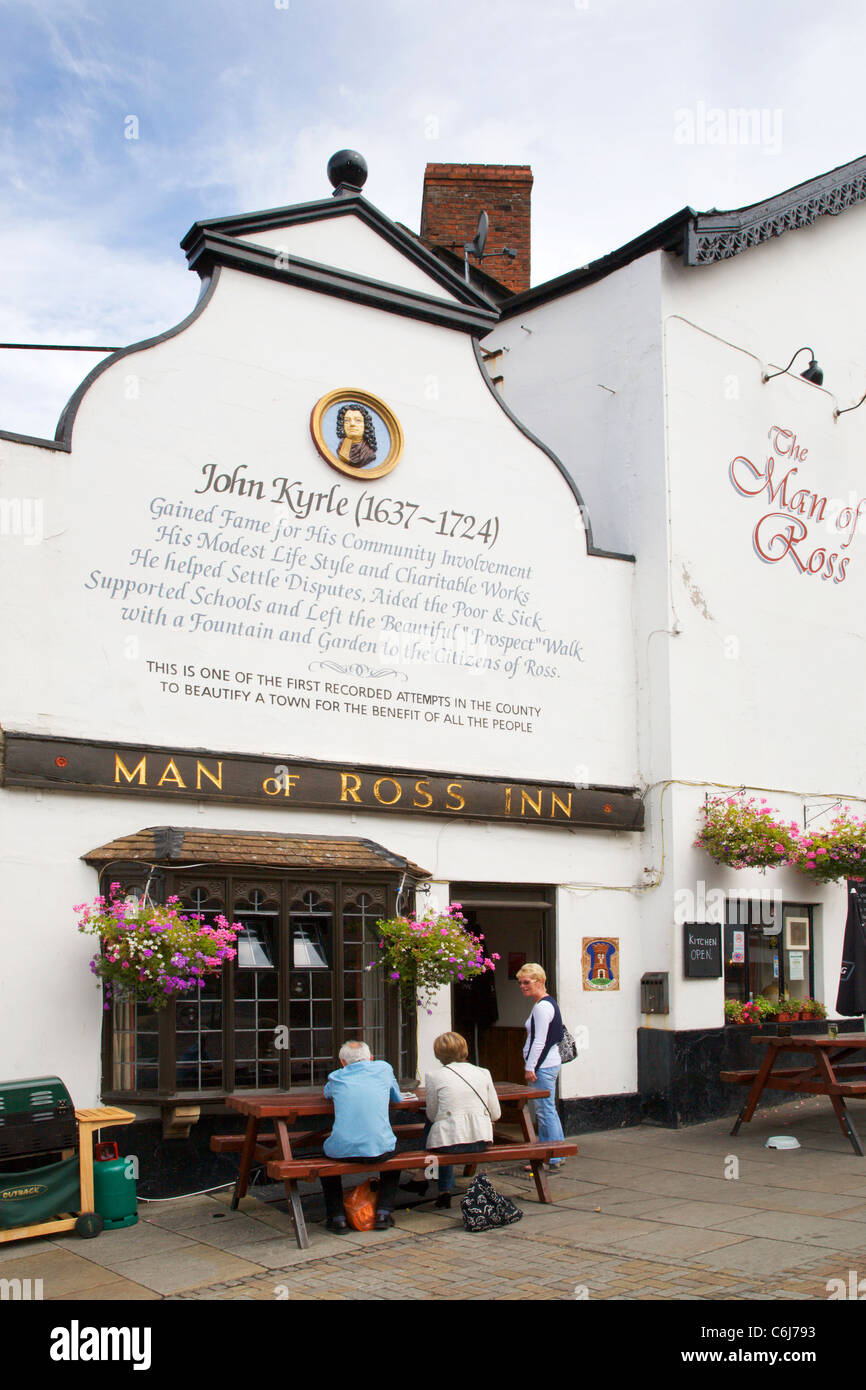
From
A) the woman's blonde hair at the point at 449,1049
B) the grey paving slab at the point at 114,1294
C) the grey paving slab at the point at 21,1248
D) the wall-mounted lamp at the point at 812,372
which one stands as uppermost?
the wall-mounted lamp at the point at 812,372

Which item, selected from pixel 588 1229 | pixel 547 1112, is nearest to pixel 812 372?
pixel 547 1112

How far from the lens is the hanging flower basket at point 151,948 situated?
827 cm

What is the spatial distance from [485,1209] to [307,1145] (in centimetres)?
145

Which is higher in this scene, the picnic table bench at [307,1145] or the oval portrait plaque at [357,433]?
the oval portrait plaque at [357,433]

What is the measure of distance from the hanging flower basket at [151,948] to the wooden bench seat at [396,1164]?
1.33 metres

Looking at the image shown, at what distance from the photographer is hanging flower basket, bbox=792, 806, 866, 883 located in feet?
41.6

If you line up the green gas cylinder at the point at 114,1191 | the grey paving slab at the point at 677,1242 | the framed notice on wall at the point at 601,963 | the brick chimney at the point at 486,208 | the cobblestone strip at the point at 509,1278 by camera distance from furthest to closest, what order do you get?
the brick chimney at the point at 486,208
the framed notice on wall at the point at 601,963
the green gas cylinder at the point at 114,1191
the grey paving slab at the point at 677,1242
the cobblestone strip at the point at 509,1278

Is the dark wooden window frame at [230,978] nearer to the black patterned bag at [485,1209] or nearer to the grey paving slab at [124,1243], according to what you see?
the grey paving slab at [124,1243]

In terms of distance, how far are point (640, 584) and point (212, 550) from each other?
4.71m

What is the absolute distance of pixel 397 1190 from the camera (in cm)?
857

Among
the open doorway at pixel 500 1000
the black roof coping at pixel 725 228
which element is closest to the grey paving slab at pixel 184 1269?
the open doorway at pixel 500 1000

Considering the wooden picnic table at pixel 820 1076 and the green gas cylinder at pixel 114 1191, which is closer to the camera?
the green gas cylinder at pixel 114 1191

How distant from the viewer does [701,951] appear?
1200 centimetres

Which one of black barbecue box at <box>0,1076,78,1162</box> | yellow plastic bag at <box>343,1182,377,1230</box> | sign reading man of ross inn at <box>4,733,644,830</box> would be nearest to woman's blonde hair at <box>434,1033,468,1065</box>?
yellow plastic bag at <box>343,1182,377,1230</box>
